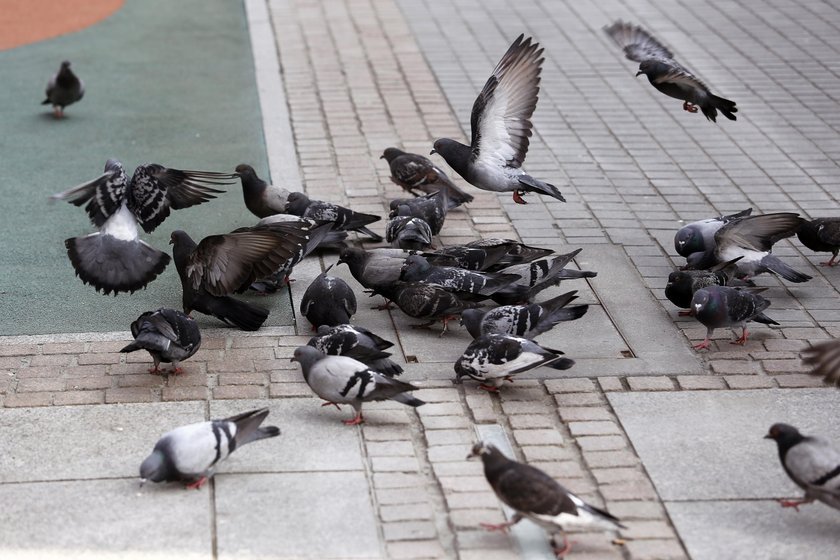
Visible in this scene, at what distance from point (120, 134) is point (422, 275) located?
15.6 ft

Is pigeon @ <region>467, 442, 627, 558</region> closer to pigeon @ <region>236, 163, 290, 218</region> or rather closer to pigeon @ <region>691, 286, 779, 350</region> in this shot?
pigeon @ <region>691, 286, 779, 350</region>

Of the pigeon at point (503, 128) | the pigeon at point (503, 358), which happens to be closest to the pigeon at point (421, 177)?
the pigeon at point (503, 128)

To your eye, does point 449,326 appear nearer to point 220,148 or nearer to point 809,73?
point 220,148

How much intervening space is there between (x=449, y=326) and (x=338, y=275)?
1.08 metres

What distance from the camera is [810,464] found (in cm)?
470

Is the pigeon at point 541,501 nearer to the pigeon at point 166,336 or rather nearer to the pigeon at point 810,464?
the pigeon at point 810,464

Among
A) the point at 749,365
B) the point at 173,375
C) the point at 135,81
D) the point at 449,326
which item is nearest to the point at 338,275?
the point at 449,326

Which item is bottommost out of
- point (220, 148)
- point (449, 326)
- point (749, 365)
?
point (220, 148)

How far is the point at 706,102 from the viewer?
830 cm

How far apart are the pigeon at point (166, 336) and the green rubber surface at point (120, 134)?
77 cm

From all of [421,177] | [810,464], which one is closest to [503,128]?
[421,177]

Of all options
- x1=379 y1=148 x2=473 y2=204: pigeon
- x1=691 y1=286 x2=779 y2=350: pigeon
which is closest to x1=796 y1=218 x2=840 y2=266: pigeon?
x1=691 y1=286 x2=779 y2=350: pigeon

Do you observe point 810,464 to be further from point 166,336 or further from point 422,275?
point 166,336

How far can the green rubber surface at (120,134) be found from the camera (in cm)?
714
